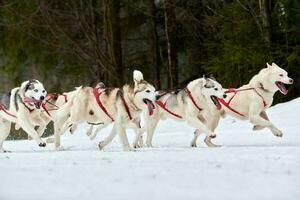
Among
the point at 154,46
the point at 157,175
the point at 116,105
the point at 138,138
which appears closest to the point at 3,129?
the point at 138,138

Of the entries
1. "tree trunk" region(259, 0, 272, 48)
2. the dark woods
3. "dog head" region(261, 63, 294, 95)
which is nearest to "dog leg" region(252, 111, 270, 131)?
"dog head" region(261, 63, 294, 95)

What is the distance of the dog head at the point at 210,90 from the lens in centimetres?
1028

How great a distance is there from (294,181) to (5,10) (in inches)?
807

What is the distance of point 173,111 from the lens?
10.7 meters

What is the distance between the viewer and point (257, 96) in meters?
10.4

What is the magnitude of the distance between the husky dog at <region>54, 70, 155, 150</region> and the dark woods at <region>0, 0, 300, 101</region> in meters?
6.06

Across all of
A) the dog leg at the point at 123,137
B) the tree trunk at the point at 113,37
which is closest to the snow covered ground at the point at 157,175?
the dog leg at the point at 123,137

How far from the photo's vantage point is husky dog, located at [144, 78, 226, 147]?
10.3 m

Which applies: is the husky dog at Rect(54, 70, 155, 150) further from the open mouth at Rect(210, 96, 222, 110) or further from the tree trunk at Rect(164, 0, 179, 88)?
the tree trunk at Rect(164, 0, 179, 88)

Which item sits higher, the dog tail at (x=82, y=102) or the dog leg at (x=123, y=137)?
the dog tail at (x=82, y=102)

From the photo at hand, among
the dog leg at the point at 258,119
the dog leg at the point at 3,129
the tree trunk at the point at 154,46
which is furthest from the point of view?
the tree trunk at the point at 154,46

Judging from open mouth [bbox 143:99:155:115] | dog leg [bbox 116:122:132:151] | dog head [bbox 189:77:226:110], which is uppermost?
dog head [bbox 189:77:226:110]

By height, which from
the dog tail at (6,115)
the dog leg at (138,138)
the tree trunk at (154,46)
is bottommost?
the dog leg at (138,138)

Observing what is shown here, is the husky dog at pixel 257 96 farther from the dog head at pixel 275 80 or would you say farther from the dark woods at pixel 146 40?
the dark woods at pixel 146 40
